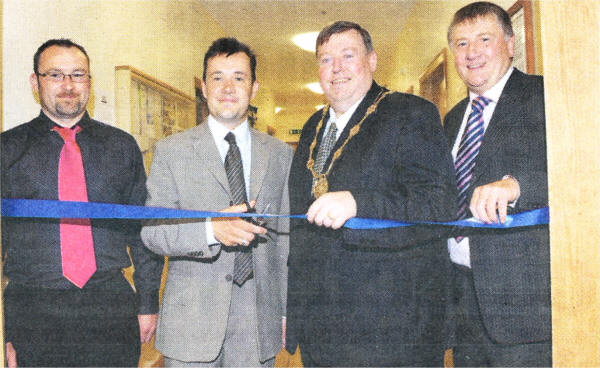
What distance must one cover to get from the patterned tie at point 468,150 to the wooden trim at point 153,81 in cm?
180

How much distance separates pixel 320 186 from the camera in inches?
46.0

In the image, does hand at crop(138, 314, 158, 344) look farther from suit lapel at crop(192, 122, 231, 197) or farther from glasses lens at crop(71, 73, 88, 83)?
glasses lens at crop(71, 73, 88, 83)

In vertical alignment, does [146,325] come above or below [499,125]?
below

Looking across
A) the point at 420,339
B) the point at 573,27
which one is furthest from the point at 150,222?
the point at 573,27

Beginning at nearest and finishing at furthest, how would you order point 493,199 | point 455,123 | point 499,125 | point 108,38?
1. point 493,199
2. point 499,125
3. point 455,123
4. point 108,38

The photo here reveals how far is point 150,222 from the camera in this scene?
131cm

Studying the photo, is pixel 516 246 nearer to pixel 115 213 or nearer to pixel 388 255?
pixel 388 255

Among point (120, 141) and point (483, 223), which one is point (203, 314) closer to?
point (120, 141)

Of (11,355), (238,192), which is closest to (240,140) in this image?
(238,192)

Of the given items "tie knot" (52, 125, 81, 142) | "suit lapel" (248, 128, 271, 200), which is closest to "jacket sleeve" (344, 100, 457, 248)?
"suit lapel" (248, 128, 271, 200)

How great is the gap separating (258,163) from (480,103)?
691 millimetres

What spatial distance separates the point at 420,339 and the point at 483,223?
13.0 inches

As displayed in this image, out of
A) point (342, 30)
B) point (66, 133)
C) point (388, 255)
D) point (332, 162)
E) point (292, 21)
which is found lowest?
point (388, 255)

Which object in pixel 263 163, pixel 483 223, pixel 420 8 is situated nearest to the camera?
pixel 483 223
